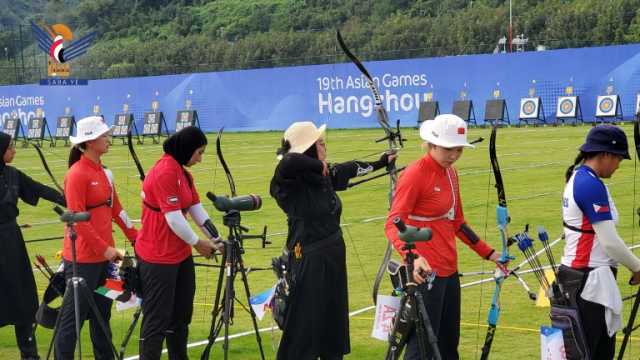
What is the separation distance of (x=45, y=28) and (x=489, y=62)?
25973mm

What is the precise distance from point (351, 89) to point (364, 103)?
0.85 metres

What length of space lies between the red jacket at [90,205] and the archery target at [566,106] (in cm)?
2773

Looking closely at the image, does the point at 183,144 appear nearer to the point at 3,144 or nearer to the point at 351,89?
the point at 3,144

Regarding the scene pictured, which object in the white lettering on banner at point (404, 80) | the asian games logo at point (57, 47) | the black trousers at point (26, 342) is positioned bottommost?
the white lettering on banner at point (404, 80)

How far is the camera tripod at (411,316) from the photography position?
541cm

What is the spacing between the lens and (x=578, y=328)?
586 centimetres

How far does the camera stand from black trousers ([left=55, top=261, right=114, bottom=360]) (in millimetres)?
7064

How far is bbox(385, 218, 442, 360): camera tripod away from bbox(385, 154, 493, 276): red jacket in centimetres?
19

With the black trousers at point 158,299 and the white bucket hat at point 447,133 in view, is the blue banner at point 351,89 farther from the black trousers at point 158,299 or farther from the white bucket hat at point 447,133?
the white bucket hat at point 447,133

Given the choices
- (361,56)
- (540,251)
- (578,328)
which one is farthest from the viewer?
(361,56)

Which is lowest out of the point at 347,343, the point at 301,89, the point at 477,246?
the point at 301,89

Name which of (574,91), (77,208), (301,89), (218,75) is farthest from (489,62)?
(77,208)

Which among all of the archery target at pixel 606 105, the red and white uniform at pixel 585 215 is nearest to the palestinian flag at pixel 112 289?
the red and white uniform at pixel 585 215

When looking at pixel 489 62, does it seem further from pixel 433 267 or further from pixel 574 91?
pixel 433 267
